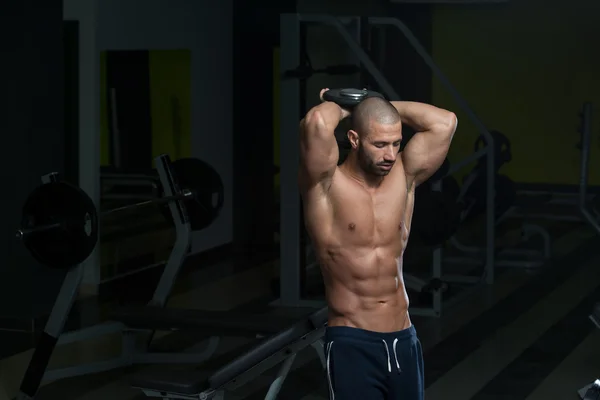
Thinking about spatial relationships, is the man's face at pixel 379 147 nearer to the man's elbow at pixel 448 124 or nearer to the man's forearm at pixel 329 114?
the man's forearm at pixel 329 114

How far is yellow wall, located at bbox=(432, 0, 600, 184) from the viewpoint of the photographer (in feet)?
33.7

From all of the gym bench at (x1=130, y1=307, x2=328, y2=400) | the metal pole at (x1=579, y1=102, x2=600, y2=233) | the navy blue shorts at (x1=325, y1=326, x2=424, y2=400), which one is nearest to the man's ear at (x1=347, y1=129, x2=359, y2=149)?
the navy blue shorts at (x1=325, y1=326, x2=424, y2=400)

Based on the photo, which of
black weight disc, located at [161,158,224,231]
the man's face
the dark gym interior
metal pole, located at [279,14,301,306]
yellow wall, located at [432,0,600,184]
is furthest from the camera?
yellow wall, located at [432,0,600,184]

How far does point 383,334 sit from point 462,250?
453 centimetres

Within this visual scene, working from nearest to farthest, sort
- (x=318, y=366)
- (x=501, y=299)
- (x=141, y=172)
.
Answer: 1. (x=318, y=366)
2. (x=501, y=299)
3. (x=141, y=172)

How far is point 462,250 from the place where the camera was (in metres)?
7.29

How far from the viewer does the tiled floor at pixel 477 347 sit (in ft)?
14.5

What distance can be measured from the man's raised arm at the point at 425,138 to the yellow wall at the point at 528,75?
745cm

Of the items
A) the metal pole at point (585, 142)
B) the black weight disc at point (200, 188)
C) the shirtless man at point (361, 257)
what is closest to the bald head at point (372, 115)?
the shirtless man at point (361, 257)

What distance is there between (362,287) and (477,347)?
2397mm

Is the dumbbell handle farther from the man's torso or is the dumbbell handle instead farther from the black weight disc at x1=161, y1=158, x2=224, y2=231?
the man's torso

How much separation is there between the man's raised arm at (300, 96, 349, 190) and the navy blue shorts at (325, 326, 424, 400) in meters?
0.39

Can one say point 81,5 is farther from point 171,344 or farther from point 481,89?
point 481,89

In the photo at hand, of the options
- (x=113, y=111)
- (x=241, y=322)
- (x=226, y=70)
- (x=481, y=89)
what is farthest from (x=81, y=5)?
(x=481, y=89)
